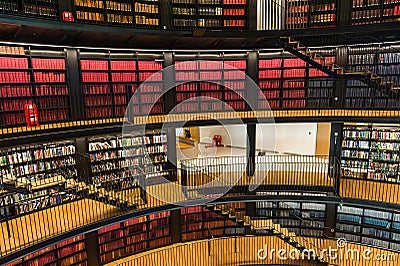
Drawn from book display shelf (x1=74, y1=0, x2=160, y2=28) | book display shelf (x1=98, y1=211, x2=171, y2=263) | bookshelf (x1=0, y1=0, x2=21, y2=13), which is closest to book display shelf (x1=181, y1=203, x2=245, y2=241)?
book display shelf (x1=98, y1=211, x2=171, y2=263)

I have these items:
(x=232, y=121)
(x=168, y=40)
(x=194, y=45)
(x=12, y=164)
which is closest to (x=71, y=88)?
(x=12, y=164)

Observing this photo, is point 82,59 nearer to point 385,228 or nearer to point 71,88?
point 71,88

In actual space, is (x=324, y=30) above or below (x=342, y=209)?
above

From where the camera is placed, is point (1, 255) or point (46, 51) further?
point (46, 51)

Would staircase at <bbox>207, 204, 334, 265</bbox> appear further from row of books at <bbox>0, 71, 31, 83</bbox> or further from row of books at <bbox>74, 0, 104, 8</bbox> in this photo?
row of books at <bbox>74, 0, 104, 8</bbox>

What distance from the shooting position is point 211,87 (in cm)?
737

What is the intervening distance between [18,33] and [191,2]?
3.64 meters

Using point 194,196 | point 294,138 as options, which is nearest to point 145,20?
point 194,196

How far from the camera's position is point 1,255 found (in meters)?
4.05

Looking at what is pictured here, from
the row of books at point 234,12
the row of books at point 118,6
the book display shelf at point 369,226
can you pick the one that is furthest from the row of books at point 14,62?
the book display shelf at point 369,226

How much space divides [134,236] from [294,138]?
611 cm

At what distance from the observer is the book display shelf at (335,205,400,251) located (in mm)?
6777
